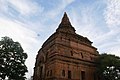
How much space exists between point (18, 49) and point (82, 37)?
1228 centimetres

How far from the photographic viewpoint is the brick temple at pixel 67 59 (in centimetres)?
2370

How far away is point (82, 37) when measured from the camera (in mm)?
29609

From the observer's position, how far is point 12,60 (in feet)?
92.2

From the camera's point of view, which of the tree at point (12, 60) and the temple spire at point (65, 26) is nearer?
the tree at point (12, 60)

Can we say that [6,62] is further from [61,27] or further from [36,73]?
[61,27]

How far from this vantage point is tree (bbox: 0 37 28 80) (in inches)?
1051

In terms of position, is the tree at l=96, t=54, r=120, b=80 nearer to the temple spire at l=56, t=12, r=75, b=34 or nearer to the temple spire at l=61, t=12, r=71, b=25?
the temple spire at l=56, t=12, r=75, b=34

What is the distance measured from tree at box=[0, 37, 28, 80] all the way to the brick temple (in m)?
3.03

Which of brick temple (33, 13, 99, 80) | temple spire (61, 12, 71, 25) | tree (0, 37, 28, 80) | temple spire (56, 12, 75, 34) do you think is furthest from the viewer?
temple spire (61, 12, 71, 25)

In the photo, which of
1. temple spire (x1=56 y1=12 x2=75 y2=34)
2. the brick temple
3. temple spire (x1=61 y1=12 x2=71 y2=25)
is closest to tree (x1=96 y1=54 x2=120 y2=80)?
the brick temple

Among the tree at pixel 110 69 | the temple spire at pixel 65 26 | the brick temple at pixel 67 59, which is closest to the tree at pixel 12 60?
the brick temple at pixel 67 59

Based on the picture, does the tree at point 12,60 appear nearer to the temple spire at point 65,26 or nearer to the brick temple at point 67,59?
the brick temple at point 67,59

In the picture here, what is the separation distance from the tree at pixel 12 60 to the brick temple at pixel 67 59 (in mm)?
3032

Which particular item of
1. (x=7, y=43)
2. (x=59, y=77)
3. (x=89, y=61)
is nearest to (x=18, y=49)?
(x=7, y=43)
